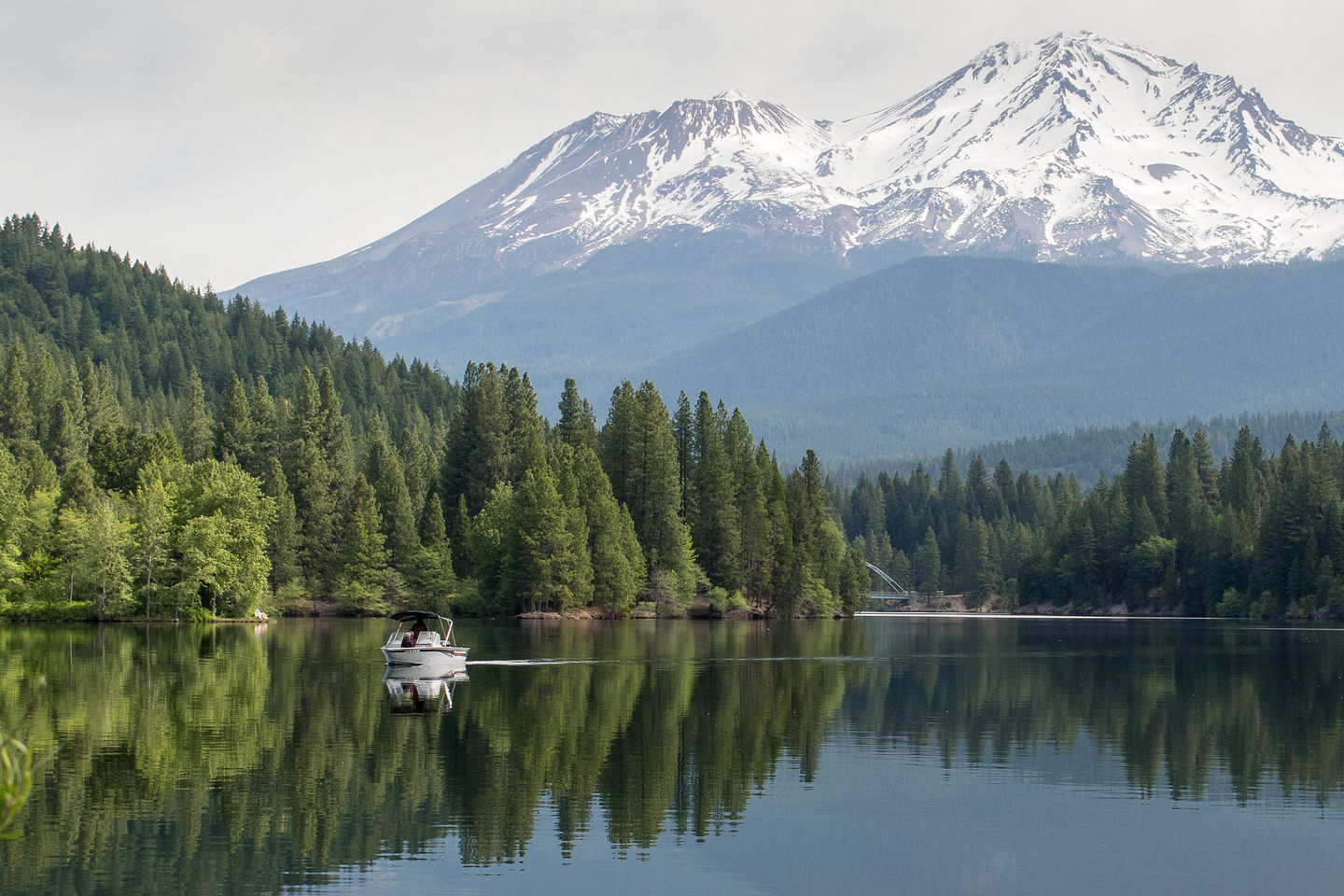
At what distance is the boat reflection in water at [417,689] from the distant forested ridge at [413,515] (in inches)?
1842

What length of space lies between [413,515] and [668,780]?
108 meters

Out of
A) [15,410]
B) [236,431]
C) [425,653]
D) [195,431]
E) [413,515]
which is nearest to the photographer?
[425,653]

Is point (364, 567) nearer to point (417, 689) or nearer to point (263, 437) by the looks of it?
point (263, 437)

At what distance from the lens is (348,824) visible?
31.3 m

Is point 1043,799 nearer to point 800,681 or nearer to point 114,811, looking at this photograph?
point 114,811

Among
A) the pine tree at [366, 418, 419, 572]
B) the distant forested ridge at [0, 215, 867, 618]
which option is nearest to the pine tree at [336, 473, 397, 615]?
the distant forested ridge at [0, 215, 867, 618]

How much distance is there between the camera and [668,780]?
37312 mm

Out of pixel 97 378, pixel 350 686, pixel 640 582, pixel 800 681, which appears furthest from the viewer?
pixel 97 378

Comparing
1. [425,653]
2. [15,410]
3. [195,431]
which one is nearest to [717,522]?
[195,431]

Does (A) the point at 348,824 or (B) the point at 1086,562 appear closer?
(A) the point at 348,824

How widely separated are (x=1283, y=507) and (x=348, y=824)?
150m

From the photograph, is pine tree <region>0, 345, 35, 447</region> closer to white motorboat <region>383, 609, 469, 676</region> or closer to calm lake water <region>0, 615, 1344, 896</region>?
calm lake water <region>0, 615, 1344, 896</region>

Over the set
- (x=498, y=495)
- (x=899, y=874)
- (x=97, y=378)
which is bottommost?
(x=899, y=874)

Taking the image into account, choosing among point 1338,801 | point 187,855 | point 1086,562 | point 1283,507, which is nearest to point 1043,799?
point 1338,801
